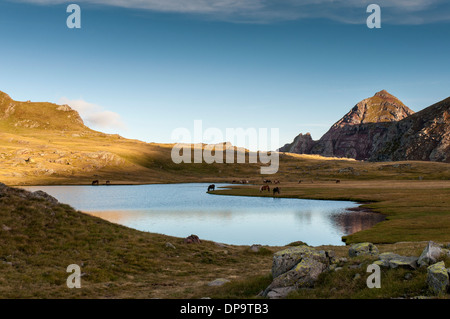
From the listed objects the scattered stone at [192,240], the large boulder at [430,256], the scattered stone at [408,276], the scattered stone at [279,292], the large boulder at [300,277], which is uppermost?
the large boulder at [430,256]

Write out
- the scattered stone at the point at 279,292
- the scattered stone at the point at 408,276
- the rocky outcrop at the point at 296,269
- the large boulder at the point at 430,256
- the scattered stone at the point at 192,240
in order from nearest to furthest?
the scattered stone at the point at 408,276 → the large boulder at the point at 430,256 → the scattered stone at the point at 279,292 → the rocky outcrop at the point at 296,269 → the scattered stone at the point at 192,240

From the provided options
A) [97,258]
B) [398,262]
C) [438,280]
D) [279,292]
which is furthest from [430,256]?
[97,258]

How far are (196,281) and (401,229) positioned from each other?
3933 centimetres

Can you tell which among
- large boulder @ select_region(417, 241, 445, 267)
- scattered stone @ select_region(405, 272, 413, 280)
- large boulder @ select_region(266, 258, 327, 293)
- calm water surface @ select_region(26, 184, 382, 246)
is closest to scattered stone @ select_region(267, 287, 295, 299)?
large boulder @ select_region(266, 258, 327, 293)

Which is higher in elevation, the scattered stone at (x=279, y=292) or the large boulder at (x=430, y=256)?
the large boulder at (x=430, y=256)

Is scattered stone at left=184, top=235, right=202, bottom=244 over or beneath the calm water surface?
over

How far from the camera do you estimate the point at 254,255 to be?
1475 inches

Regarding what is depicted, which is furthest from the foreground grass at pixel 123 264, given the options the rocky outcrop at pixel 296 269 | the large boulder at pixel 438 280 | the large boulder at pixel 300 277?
the rocky outcrop at pixel 296 269

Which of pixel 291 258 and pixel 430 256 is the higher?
pixel 430 256

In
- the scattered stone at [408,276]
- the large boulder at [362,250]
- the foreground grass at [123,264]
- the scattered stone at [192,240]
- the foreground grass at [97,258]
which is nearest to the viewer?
the scattered stone at [408,276]

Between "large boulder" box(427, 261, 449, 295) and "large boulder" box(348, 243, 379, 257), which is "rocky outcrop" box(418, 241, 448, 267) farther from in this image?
"large boulder" box(348, 243, 379, 257)

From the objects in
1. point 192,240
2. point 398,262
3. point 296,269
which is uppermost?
point 398,262

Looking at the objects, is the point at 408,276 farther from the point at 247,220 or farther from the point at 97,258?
the point at 247,220

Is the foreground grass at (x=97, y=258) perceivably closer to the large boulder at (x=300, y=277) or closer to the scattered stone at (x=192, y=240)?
the scattered stone at (x=192, y=240)
